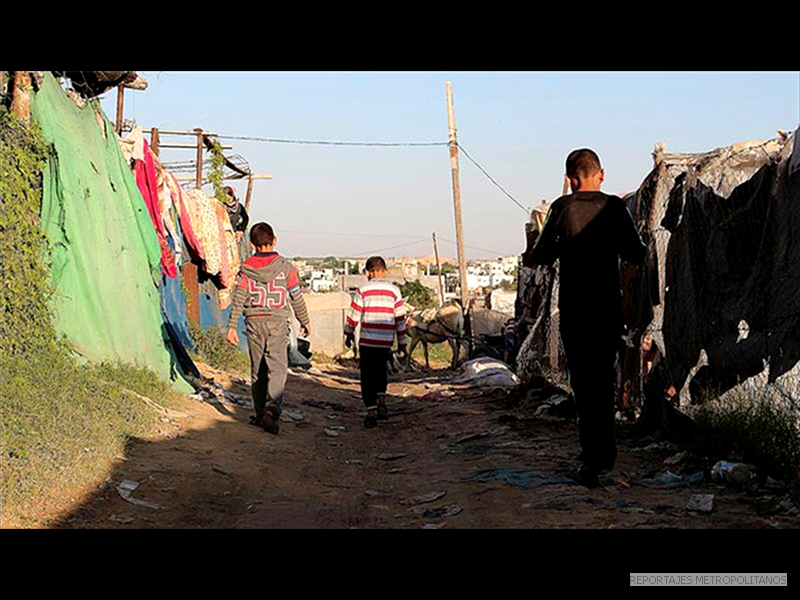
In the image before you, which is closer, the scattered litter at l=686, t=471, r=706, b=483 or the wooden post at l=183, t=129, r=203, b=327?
the scattered litter at l=686, t=471, r=706, b=483

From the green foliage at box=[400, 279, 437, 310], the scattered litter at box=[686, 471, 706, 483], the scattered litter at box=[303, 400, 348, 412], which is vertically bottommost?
the green foliage at box=[400, 279, 437, 310]

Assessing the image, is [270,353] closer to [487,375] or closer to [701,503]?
[701,503]

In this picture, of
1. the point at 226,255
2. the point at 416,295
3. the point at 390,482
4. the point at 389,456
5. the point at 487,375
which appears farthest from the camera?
the point at 416,295

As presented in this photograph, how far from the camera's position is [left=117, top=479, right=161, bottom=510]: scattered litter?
5.57m

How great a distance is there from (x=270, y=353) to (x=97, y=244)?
1962mm

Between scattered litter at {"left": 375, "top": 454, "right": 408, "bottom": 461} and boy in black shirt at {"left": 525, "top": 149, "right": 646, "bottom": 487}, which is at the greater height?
boy in black shirt at {"left": 525, "top": 149, "right": 646, "bottom": 487}

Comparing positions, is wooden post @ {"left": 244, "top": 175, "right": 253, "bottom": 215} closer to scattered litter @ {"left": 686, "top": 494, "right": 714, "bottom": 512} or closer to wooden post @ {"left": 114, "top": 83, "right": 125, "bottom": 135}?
wooden post @ {"left": 114, "top": 83, "right": 125, "bottom": 135}

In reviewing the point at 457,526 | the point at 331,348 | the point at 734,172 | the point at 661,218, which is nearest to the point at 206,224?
the point at 661,218

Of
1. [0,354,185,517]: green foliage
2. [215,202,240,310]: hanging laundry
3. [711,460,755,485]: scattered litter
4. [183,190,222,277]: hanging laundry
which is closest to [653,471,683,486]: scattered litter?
[711,460,755,485]: scattered litter

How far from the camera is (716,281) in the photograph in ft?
23.6

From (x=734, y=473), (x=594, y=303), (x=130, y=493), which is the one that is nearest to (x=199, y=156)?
(x=130, y=493)

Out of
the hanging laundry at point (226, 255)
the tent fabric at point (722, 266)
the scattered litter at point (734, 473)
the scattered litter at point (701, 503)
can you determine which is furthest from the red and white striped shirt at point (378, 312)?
the hanging laundry at point (226, 255)

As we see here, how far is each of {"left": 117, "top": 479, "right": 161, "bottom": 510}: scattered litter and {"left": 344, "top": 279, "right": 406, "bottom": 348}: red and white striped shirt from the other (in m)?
4.73
